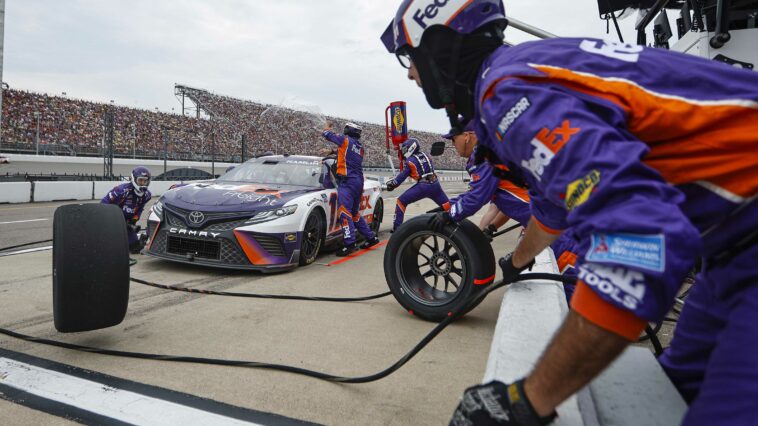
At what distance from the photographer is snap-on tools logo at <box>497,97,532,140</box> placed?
112 centimetres

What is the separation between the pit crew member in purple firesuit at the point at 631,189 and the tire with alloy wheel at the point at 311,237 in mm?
4425

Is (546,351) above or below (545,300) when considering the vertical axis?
above

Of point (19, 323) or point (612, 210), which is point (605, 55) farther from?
point (19, 323)

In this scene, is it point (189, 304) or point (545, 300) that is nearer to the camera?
point (545, 300)

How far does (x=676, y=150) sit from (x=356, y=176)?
19.1 ft

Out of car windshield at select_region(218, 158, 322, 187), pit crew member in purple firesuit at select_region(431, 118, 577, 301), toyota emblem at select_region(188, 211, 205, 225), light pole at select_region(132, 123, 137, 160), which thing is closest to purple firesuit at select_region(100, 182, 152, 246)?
car windshield at select_region(218, 158, 322, 187)

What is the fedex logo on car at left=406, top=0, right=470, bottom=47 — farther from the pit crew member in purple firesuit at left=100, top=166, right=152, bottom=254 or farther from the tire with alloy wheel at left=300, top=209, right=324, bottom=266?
the pit crew member in purple firesuit at left=100, top=166, right=152, bottom=254

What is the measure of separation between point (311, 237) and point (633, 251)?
5055mm

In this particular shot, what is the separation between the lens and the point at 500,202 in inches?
178

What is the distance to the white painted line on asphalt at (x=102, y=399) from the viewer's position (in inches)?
79.4

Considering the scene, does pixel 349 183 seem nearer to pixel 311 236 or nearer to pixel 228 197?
pixel 311 236

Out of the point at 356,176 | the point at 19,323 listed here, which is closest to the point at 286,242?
the point at 356,176

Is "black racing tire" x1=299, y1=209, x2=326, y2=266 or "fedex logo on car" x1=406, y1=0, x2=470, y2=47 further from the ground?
"fedex logo on car" x1=406, y1=0, x2=470, y2=47

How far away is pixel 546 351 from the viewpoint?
39.4 inches
